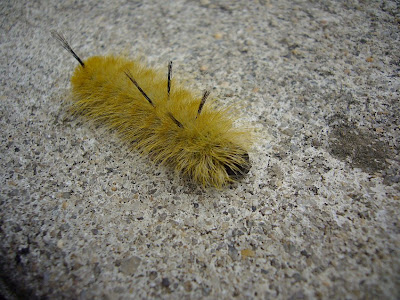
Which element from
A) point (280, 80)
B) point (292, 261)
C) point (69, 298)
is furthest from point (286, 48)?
point (69, 298)

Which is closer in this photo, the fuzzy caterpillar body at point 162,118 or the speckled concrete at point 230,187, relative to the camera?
the speckled concrete at point 230,187

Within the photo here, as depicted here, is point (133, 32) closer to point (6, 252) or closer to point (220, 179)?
point (220, 179)

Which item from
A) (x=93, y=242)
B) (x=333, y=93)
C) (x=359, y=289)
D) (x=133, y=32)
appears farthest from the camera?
(x=133, y=32)

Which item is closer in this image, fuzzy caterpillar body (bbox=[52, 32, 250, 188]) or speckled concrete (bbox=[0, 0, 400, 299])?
speckled concrete (bbox=[0, 0, 400, 299])
